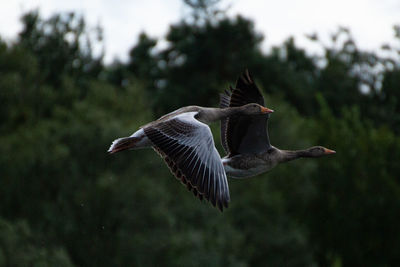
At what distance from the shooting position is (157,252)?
32.6 meters

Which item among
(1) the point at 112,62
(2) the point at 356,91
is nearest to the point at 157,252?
(2) the point at 356,91

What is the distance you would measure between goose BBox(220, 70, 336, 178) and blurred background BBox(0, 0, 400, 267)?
16.5m

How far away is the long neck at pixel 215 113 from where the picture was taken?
13672 millimetres

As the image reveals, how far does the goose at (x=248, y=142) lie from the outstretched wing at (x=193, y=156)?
1737mm

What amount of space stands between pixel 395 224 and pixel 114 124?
16518mm

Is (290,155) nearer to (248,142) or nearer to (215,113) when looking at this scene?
(248,142)

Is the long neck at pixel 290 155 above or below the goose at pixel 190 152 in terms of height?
below

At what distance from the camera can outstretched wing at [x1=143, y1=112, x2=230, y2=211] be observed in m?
11.2

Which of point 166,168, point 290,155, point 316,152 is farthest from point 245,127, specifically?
point 166,168

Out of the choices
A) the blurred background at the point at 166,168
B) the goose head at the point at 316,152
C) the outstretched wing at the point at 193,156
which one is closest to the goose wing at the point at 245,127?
the goose head at the point at 316,152

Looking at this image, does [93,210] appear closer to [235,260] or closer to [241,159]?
[235,260]

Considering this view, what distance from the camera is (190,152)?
11.7 meters

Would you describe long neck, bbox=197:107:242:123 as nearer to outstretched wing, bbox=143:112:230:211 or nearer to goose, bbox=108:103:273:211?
goose, bbox=108:103:273:211

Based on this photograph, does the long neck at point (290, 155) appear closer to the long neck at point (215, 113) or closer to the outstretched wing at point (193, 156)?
the long neck at point (215, 113)
